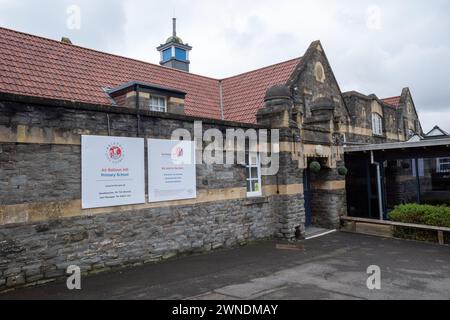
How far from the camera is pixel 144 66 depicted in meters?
15.5

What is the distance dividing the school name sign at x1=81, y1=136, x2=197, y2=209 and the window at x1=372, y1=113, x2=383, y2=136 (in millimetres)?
15718

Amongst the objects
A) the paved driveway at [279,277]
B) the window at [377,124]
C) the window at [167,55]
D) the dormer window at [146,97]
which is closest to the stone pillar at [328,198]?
the paved driveway at [279,277]

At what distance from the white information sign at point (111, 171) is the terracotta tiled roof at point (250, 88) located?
7540mm

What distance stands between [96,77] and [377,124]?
1717 cm

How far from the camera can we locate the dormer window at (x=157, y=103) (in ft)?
40.8

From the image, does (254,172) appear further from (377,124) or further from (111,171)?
(377,124)

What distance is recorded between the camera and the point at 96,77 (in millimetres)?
12797

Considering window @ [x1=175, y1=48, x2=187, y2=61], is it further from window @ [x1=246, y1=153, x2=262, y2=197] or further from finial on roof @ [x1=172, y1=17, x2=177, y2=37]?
window @ [x1=246, y1=153, x2=262, y2=197]

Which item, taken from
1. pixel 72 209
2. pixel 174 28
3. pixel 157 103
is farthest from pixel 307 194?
pixel 174 28

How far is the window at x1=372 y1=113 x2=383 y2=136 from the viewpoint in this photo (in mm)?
21873

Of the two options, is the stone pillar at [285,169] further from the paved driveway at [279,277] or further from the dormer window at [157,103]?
the dormer window at [157,103]
